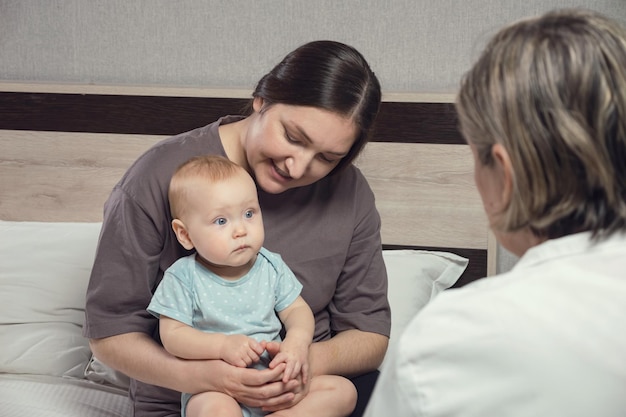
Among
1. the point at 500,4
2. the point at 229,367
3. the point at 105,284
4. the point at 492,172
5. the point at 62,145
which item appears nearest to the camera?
the point at 492,172

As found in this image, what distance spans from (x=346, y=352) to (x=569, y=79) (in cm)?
90

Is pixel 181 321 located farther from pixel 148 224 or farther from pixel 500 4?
pixel 500 4

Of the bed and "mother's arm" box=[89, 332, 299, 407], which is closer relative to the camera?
"mother's arm" box=[89, 332, 299, 407]

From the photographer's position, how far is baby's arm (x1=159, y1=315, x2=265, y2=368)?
144cm

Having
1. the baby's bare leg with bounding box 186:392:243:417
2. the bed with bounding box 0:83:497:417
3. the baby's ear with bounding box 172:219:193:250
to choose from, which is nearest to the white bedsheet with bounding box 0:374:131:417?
the bed with bounding box 0:83:497:417

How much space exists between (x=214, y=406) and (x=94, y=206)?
49.1 inches

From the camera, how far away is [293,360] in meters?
1.46

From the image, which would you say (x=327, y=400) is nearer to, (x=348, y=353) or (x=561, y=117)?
(x=348, y=353)

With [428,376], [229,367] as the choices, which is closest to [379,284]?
[229,367]

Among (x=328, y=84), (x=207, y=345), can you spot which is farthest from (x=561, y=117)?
(x=207, y=345)

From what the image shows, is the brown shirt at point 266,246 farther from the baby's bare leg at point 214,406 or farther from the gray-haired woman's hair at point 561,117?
the gray-haired woman's hair at point 561,117

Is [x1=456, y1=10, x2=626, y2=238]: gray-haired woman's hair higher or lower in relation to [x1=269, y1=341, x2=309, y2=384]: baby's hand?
higher

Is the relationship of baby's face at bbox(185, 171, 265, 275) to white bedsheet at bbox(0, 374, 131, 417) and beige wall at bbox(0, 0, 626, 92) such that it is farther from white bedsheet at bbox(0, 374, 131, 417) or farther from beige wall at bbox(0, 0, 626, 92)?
beige wall at bbox(0, 0, 626, 92)

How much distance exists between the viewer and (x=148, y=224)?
158 centimetres
